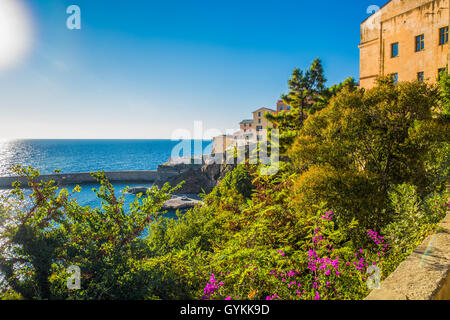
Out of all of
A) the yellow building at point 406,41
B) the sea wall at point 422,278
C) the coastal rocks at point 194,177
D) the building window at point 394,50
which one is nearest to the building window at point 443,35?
the yellow building at point 406,41

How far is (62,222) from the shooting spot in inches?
164

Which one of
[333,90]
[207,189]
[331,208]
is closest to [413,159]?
[331,208]

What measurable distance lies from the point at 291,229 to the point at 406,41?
20256 mm

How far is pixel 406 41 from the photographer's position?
1828 cm

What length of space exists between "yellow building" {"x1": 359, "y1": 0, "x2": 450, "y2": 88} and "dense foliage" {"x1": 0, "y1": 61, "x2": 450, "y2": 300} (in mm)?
10741

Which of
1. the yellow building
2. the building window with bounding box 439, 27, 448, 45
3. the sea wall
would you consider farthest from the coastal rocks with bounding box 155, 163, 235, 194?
the sea wall

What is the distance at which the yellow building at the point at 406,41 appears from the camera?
1645 cm

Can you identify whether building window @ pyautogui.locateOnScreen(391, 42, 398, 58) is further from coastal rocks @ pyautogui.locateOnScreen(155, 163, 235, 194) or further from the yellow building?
coastal rocks @ pyautogui.locateOnScreen(155, 163, 235, 194)

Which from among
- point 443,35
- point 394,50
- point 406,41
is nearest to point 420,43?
point 406,41

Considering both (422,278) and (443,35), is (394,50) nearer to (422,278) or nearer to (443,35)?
(443,35)

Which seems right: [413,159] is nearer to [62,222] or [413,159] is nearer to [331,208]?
[331,208]

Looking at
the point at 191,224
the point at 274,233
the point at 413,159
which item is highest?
the point at 413,159
